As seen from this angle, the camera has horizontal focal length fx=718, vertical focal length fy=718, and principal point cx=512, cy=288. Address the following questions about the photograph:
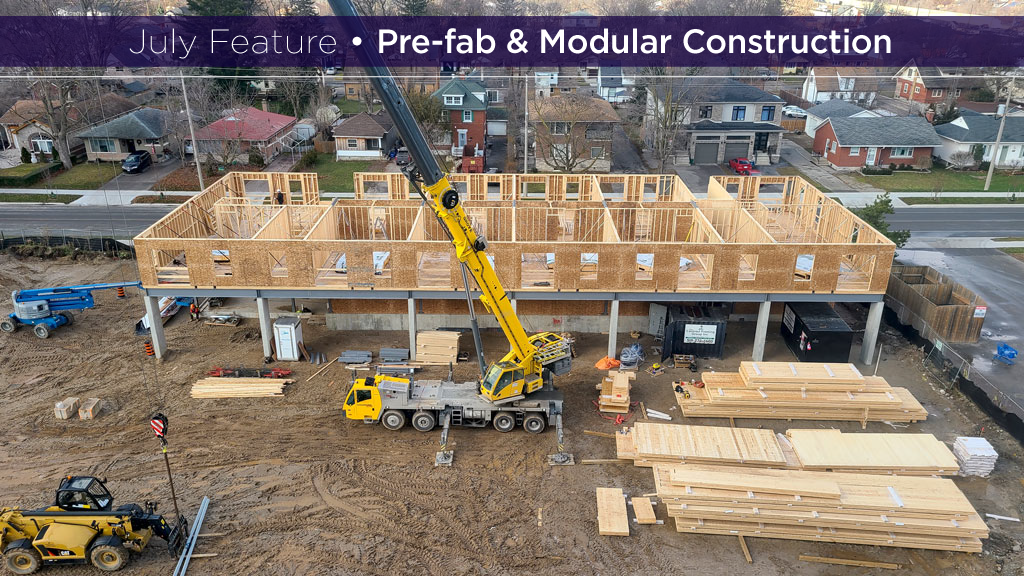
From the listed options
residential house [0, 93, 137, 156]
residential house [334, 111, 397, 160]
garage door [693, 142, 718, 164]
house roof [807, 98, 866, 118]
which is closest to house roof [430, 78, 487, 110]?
residential house [334, 111, 397, 160]

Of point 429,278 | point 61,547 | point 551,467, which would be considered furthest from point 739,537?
point 61,547

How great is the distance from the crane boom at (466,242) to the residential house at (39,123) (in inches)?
2027

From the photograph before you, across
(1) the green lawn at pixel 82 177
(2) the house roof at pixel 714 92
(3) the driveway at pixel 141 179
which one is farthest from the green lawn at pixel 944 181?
(1) the green lawn at pixel 82 177

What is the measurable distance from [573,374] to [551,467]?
6712 millimetres

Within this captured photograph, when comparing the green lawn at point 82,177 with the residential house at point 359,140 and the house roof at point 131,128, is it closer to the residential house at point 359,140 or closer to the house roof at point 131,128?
the house roof at point 131,128

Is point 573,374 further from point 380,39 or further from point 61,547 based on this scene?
point 380,39

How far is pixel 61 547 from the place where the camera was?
19781mm

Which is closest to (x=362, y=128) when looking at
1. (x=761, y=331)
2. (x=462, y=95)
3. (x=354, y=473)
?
(x=462, y=95)

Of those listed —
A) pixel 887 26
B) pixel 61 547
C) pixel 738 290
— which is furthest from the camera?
pixel 887 26

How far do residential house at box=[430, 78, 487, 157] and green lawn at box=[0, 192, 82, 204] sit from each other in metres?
30.0

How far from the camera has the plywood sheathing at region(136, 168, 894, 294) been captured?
99.2 ft

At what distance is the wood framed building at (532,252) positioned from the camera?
30.3m

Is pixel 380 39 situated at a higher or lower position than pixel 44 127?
higher

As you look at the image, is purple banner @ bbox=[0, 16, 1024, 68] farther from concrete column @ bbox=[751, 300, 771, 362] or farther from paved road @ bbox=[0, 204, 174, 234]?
concrete column @ bbox=[751, 300, 771, 362]
